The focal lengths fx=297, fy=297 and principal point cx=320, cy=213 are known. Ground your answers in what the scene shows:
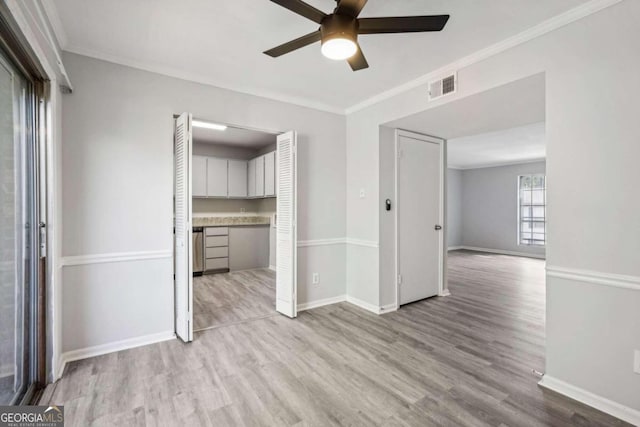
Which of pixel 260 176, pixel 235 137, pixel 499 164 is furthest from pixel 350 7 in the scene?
pixel 499 164

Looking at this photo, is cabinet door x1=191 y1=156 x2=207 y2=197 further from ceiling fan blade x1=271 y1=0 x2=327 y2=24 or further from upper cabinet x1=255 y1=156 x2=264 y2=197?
ceiling fan blade x1=271 y1=0 x2=327 y2=24

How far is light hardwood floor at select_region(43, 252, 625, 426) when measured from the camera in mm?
1789

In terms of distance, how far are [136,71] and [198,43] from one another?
2.42 feet

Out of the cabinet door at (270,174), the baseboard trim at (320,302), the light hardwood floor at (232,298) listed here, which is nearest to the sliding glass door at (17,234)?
the light hardwood floor at (232,298)

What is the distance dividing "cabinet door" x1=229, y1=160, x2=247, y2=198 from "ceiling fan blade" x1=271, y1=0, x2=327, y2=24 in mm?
4876

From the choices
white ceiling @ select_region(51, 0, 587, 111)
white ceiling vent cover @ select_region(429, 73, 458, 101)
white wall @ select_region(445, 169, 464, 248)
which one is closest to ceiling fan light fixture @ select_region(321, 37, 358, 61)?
white ceiling @ select_region(51, 0, 587, 111)

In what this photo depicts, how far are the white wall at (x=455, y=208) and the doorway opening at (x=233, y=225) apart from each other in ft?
19.4

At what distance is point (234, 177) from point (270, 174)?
1.07 metres

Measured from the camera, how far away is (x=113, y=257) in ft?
8.46

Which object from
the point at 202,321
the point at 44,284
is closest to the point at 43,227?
the point at 44,284

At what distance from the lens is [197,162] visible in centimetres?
Result: 570

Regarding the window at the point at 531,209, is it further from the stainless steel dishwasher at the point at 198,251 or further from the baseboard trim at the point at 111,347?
the baseboard trim at the point at 111,347

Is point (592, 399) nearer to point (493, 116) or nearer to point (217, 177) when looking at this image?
point (493, 116)

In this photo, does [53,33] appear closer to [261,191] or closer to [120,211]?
[120,211]
